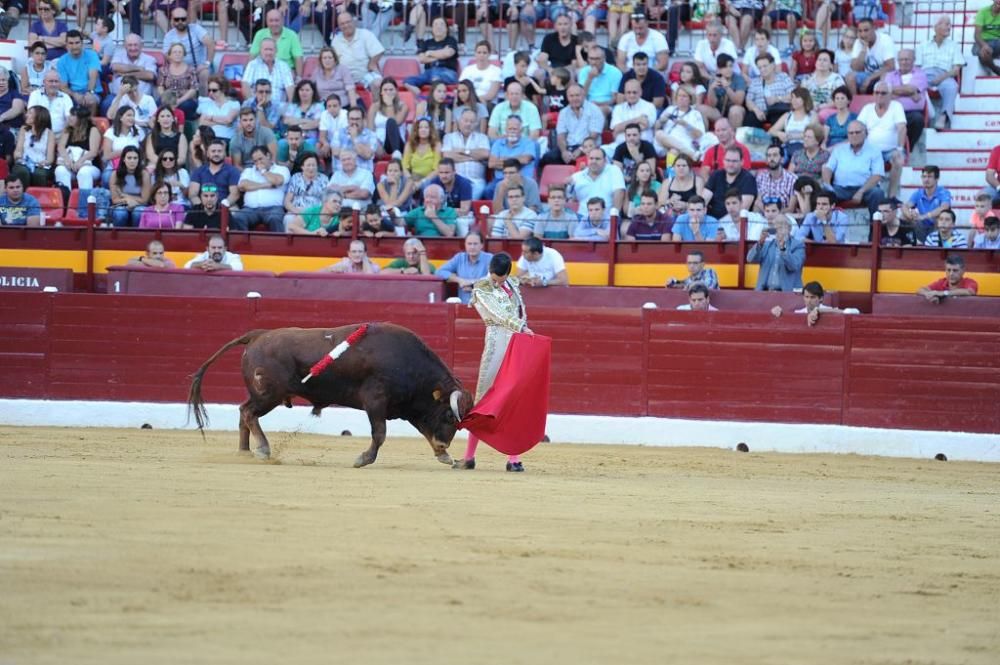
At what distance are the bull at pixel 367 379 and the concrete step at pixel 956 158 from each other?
24.5ft

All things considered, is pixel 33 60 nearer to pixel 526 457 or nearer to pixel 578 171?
pixel 578 171

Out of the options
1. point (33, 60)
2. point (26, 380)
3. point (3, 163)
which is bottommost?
point (26, 380)

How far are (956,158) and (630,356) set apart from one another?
14.0 ft

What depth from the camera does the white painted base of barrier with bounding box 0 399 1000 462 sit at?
1316 cm

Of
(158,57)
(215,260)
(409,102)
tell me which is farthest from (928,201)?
(158,57)

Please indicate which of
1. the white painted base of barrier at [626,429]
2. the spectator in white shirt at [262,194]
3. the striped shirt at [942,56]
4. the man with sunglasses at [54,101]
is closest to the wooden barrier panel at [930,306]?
the white painted base of barrier at [626,429]

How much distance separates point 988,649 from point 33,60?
45.0 ft

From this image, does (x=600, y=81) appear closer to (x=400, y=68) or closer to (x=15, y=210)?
(x=400, y=68)

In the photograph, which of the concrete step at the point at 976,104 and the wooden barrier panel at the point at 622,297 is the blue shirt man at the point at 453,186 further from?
the concrete step at the point at 976,104

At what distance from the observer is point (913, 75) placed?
1543cm

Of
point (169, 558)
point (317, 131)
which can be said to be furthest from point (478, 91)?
point (169, 558)

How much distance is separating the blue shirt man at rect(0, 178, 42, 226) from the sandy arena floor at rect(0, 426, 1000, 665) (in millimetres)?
6188

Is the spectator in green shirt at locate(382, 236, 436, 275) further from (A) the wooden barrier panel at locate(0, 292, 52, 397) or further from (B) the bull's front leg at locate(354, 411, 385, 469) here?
(B) the bull's front leg at locate(354, 411, 385, 469)

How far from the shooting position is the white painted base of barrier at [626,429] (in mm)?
13156
